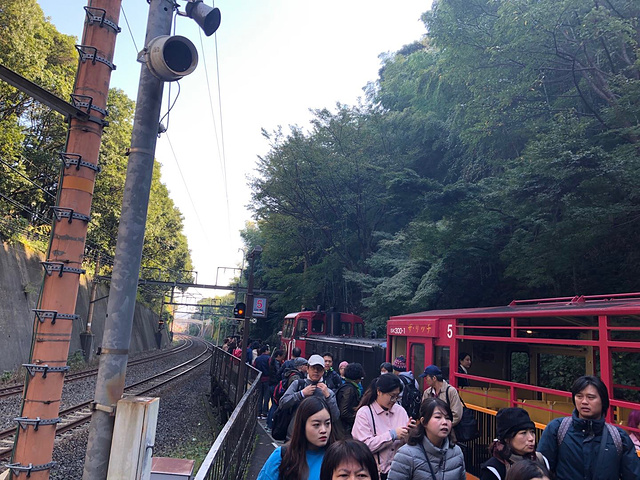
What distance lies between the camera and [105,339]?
11.6 ft

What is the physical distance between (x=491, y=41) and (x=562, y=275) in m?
7.49

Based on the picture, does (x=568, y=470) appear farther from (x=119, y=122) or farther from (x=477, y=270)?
(x=119, y=122)

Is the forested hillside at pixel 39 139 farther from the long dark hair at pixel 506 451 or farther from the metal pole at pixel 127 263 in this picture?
the long dark hair at pixel 506 451

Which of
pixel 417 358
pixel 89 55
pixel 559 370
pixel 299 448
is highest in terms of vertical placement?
pixel 89 55

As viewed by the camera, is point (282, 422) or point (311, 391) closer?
point (282, 422)

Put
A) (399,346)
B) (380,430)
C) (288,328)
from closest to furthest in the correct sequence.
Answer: (380,430)
(399,346)
(288,328)

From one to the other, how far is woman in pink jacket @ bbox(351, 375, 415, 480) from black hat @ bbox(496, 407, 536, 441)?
893 mm

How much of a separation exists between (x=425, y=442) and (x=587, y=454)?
128 cm

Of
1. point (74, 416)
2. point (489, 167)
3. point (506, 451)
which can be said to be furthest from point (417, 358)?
point (489, 167)

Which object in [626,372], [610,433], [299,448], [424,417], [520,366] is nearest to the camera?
[299,448]

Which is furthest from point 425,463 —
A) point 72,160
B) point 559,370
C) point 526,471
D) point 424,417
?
point 559,370

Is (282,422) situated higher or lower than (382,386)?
lower

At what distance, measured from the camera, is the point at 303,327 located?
20875 millimetres

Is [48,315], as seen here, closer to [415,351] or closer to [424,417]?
[424,417]
